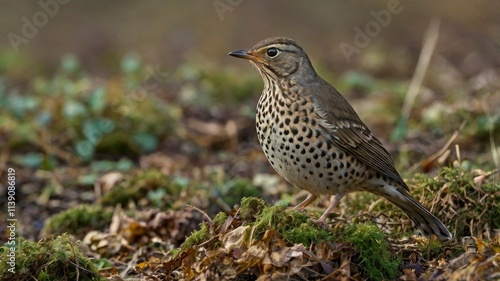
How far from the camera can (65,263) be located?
17.0ft

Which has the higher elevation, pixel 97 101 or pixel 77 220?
pixel 97 101

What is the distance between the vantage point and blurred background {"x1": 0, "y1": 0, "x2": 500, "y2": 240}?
8953mm

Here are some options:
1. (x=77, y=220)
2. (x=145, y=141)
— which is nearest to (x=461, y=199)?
(x=77, y=220)

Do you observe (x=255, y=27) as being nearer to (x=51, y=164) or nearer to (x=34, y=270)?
(x=51, y=164)

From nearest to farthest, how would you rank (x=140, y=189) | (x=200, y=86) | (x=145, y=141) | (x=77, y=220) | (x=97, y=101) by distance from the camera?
1. (x=77, y=220)
2. (x=140, y=189)
3. (x=97, y=101)
4. (x=145, y=141)
5. (x=200, y=86)

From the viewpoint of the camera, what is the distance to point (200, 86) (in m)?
12.3

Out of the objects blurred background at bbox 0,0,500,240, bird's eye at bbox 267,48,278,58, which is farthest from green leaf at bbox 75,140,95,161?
bird's eye at bbox 267,48,278,58

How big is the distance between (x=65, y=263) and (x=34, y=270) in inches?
7.6

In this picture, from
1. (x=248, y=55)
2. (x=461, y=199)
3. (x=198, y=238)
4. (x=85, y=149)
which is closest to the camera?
(x=198, y=238)

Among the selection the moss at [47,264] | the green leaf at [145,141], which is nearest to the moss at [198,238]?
the moss at [47,264]

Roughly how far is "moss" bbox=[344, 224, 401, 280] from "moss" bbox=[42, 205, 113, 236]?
9.75ft

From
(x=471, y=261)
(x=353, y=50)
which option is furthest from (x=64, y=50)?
(x=471, y=261)

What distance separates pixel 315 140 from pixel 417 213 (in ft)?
3.12

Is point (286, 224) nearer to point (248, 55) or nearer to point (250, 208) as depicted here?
point (250, 208)
